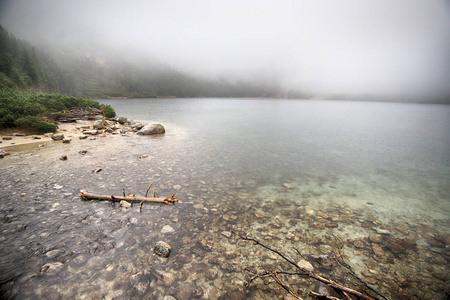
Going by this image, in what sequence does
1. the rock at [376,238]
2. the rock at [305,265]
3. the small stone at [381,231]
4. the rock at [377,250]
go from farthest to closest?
the small stone at [381,231]
the rock at [376,238]
the rock at [377,250]
the rock at [305,265]

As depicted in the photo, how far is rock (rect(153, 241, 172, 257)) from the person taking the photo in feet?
16.5

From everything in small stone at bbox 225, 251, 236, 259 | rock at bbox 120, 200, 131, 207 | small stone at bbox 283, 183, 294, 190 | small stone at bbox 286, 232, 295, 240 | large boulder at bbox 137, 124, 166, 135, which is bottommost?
small stone at bbox 283, 183, 294, 190

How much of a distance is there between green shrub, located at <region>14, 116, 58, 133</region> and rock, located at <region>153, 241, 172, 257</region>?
22.0 metres

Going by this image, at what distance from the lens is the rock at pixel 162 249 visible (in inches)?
198

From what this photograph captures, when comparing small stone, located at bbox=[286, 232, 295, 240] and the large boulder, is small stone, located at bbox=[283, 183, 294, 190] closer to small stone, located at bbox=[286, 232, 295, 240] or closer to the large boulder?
small stone, located at bbox=[286, 232, 295, 240]

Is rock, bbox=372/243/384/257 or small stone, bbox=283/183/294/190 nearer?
rock, bbox=372/243/384/257

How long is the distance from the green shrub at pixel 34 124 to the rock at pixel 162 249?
22029 mm

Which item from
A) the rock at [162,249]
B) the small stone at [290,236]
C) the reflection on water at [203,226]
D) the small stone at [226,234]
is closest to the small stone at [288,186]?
the reflection on water at [203,226]

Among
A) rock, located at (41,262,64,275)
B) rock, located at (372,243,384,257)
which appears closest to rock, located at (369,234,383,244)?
rock, located at (372,243,384,257)

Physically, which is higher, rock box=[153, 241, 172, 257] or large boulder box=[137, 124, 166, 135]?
large boulder box=[137, 124, 166, 135]

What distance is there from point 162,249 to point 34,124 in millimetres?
22589

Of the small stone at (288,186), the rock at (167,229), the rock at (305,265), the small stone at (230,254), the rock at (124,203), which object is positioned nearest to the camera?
the rock at (305,265)

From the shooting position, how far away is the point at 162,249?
510 centimetres

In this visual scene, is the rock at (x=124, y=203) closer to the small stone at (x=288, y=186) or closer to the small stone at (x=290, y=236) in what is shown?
the small stone at (x=290, y=236)
